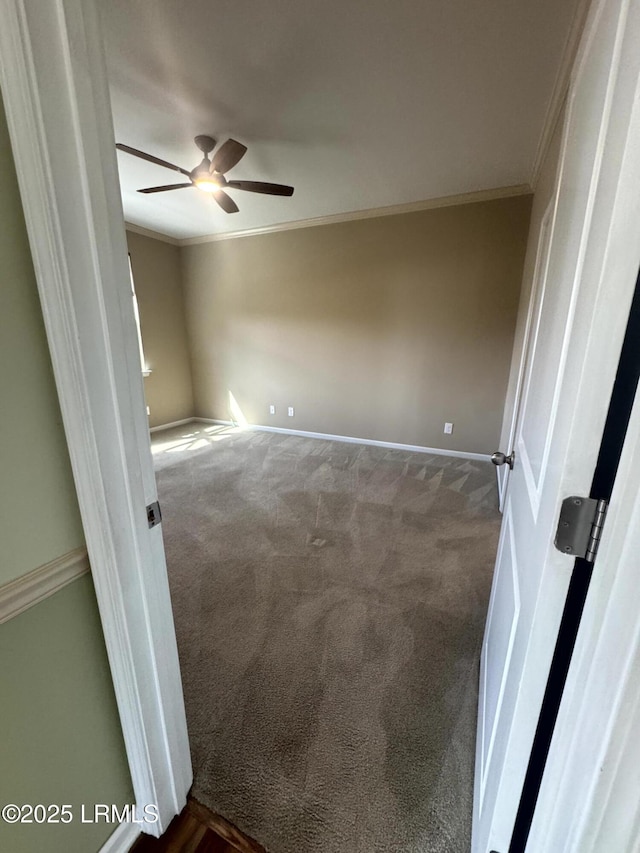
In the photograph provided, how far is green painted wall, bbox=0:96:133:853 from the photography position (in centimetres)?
60

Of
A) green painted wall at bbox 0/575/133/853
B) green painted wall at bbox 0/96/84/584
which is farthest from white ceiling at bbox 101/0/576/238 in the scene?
green painted wall at bbox 0/575/133/853

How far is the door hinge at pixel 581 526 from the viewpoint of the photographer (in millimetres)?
478

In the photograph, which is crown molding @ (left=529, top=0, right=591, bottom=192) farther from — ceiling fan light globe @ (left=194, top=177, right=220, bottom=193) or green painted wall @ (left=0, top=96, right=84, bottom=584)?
ceiling fan light globe @ (left=194, top=177, right=220, bottom=193)

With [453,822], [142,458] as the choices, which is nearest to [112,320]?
[142,458]

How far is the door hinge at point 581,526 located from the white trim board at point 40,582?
2.96 feet

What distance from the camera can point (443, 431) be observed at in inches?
157

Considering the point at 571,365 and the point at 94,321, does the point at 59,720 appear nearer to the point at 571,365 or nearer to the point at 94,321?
the point at 94,321

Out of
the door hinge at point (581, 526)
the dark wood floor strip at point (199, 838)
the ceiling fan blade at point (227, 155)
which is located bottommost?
the dark wood floor strip at point (199, 838)

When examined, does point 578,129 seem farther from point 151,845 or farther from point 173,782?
point 151,845

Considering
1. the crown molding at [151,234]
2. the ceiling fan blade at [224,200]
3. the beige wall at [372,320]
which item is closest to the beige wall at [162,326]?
the crown molding at [151,234]

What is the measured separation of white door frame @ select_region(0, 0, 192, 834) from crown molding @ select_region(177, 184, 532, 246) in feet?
11.9

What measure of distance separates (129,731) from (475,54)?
3.01 meters

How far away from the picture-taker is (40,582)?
668 millimetres

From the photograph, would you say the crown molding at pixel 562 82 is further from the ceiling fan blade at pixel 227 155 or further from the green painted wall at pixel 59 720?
the green painted wall at pixel 59 720
